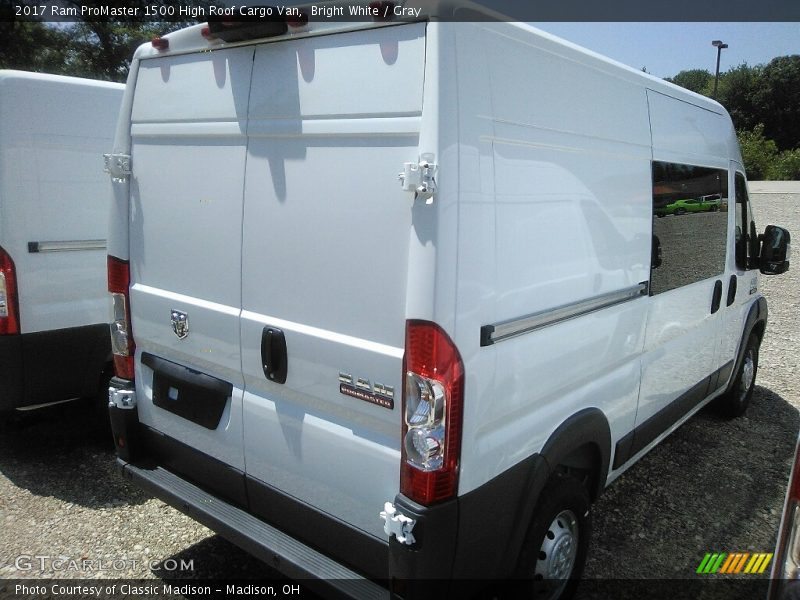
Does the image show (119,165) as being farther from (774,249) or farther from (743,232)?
(774,249)

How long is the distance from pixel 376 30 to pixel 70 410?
4418 millimetres

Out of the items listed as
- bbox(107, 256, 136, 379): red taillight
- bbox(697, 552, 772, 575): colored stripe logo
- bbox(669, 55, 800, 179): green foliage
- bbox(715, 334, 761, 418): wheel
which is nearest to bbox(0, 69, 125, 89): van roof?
bbox(107, 256, 136, 379): red taillight

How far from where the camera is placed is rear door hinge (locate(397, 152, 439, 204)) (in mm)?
1831

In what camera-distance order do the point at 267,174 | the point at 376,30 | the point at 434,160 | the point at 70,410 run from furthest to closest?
the point at 70,410 → the point at 267,174 → the point at 376,30 → the point at 434,160

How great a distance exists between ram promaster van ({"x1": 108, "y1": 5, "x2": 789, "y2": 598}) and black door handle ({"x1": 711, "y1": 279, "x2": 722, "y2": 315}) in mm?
1027

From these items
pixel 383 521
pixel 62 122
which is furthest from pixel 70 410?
pixel 383 521

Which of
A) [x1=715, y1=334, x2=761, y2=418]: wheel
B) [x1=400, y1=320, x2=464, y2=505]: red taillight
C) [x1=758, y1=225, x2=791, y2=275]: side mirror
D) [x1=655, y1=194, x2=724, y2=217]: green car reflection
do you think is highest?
[x1=655, y1=194, x2=724, y2=217]: green car reflection

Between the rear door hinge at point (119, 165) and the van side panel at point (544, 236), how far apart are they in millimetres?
1835

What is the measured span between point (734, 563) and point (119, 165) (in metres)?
3.73

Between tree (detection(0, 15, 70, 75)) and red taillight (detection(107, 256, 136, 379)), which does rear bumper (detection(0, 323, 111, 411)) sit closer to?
red taillight (detection(107, 256, 136, 379))

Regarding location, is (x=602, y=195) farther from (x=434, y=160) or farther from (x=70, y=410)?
(x=70, y=410)

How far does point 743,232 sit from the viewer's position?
4.50 m

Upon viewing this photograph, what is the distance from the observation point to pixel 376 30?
1.98 m

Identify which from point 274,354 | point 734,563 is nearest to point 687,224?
point 734,563
